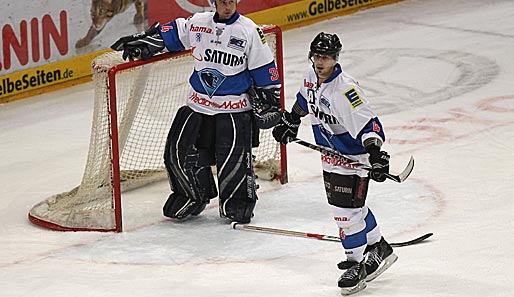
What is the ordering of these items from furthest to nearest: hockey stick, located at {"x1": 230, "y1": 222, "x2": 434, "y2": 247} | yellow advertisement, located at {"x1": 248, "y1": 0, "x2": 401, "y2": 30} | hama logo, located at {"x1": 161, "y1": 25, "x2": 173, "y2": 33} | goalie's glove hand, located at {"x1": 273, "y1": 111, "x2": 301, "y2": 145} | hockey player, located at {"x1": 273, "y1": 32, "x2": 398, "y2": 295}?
yellow advertisement, located at {"x1": 248, "y1": 0, "x2": 401, "y2": 30}, hama logo, located at {"x1": 161, "y1": 25, "x2": 173, "y2": 33}, hockey stick, located at {"x1": 230, "y1": 222, "x2": 434, "y2": 247}, goalie's glove hand, located at {"x1": 273, "y1": 111, "x2": 301, "y2": 145}, hockey player, located at {"x1": 273, "y1": 32, "x2": 398, "y2": 295}

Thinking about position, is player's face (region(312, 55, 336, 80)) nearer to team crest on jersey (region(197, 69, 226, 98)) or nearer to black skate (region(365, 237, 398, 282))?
black skate (region(365, 237, 398, 282))

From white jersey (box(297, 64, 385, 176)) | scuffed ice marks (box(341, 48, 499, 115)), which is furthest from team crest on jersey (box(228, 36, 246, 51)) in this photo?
scuffed ice marks (box(341, 48, 499, 115))

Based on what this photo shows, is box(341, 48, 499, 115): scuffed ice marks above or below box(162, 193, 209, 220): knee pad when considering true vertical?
below

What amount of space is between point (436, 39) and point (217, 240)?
4.39 metres

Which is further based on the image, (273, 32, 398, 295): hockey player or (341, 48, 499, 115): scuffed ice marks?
(341, 48, 499, 115): scuffed ice marks

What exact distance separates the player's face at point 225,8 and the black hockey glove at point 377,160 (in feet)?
4.46

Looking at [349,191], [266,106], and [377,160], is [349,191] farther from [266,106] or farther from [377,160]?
[266,106]

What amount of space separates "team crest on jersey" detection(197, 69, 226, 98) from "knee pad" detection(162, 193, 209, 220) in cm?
55

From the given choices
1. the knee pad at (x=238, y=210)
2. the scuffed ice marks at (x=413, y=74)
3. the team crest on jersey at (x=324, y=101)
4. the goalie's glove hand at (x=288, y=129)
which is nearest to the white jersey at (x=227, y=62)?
the knee pad at (x=238, y=210)

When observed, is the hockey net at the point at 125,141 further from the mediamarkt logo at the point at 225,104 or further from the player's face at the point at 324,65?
the player's face at the point at 324,65

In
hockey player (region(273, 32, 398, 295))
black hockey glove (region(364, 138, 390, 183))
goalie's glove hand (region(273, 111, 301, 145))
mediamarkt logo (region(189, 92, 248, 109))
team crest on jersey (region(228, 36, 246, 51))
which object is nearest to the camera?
black hockey glove (region(364, 138, 390, 183))

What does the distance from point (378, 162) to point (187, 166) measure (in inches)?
60.6

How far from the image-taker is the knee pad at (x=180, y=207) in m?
6.16

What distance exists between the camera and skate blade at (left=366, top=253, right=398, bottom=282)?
512cm
